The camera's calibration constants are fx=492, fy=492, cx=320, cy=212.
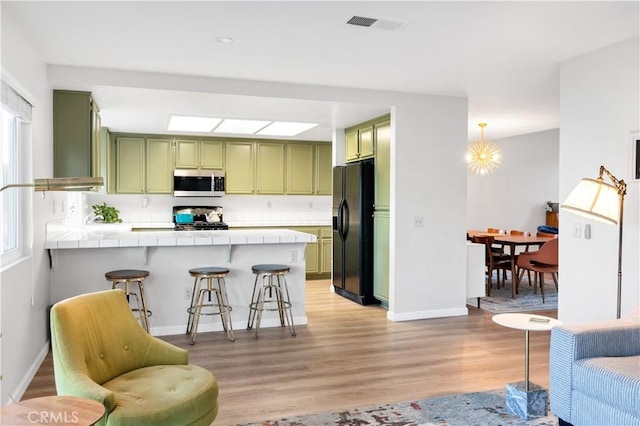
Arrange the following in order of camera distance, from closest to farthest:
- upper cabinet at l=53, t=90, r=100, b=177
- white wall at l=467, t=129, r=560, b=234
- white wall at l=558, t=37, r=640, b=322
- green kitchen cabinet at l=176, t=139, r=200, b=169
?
white wall at l=558, t=37, r=640, b=322 < upper cabinet at l=53, t=90, r=100, b=177 < green kitchen cabinet at l=176, t=139, r=200, b=169 < white wall at l=467, t=129, r=560, b=234

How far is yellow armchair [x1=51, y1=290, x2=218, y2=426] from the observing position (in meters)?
2.00

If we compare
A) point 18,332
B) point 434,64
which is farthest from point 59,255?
point 434,64

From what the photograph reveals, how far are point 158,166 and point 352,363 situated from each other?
4934 mm

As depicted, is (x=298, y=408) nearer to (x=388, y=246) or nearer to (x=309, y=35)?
(x=309, y=35)

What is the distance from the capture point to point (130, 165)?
7395 mm

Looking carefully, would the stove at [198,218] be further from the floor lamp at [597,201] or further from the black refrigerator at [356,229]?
the floor lamp at [597,201]

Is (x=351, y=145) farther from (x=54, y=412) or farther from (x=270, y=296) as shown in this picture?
(x=54, y=412)

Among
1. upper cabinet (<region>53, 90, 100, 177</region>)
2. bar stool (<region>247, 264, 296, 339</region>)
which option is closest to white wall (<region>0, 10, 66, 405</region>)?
upper cabinet (<region>53, 90, 100, 177</region>)

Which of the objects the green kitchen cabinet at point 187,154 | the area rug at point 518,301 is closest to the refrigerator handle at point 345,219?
the area rug at point 518,301

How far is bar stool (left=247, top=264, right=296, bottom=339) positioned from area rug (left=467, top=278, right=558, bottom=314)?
2.45 metres

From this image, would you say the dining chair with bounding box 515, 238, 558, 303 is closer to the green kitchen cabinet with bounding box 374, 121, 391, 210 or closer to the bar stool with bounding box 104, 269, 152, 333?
the green kitchen cabinet with bounding box 374, 121, 391, 210

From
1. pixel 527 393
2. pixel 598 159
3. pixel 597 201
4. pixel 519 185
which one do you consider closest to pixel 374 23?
pixel 597 201

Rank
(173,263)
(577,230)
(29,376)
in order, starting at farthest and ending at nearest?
(173,263) → (577,230) → (29,376)

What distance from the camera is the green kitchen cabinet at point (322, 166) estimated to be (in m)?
8.31
